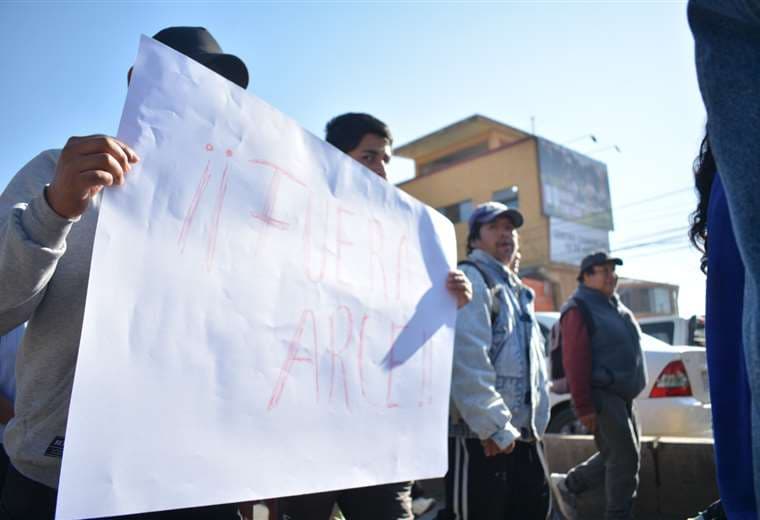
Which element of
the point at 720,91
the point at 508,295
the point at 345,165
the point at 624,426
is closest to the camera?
the point at 720,91

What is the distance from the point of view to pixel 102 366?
0.97 m

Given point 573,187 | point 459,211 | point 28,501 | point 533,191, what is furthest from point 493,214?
point 573,187

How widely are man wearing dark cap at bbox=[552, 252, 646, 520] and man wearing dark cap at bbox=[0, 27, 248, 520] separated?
309 centimetres

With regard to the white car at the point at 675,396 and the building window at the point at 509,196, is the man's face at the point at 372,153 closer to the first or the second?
the white car at the point at 675,396

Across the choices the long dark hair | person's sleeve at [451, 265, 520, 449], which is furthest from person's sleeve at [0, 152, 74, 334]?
person's sleeve at [451, 265, 520, 449]

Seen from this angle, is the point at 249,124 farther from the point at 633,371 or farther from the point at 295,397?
the point at 633,371

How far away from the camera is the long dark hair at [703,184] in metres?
1.06

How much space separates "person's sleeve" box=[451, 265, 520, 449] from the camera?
2258 millimetres

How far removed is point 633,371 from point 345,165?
3101 millimetres

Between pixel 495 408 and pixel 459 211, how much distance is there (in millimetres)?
22749

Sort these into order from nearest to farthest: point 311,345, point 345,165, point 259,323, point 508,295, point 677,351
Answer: point 259,323 < point 311,345 < point 345,165 < point 508,295 < point 677,351

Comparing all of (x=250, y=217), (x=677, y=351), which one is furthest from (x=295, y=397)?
(x=677, y=351)

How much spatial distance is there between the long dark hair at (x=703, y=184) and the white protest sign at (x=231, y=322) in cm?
84

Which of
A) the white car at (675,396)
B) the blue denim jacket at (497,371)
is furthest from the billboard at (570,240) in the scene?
the blue denim jacket at (497,371)
